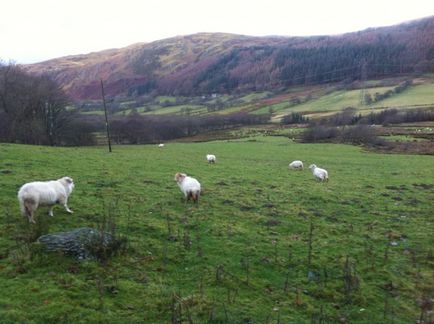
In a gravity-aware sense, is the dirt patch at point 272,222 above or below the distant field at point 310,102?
below

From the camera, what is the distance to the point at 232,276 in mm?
9391

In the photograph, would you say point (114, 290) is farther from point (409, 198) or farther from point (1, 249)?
point (409, 198)

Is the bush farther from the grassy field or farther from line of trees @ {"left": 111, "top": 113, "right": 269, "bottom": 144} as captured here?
the grassy field

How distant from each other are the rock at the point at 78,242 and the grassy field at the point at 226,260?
0.93 feet

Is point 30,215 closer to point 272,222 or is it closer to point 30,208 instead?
point 30,208

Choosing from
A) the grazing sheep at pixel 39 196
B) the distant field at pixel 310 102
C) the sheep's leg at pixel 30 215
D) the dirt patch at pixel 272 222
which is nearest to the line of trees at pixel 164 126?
the distant field at pixel 310 102

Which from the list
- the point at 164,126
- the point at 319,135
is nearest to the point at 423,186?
the point at 319,135

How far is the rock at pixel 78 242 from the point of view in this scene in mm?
9281

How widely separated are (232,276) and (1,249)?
6198mm

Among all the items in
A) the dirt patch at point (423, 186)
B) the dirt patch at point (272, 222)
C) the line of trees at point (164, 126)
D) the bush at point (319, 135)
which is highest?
the line of trees at point (164, 126)

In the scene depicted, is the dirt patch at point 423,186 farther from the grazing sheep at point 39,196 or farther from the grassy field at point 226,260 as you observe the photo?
the grazing sheep at point 39,196

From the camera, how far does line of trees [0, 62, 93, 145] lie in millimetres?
56281

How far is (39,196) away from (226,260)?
20.9ft

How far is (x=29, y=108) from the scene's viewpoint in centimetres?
5984
